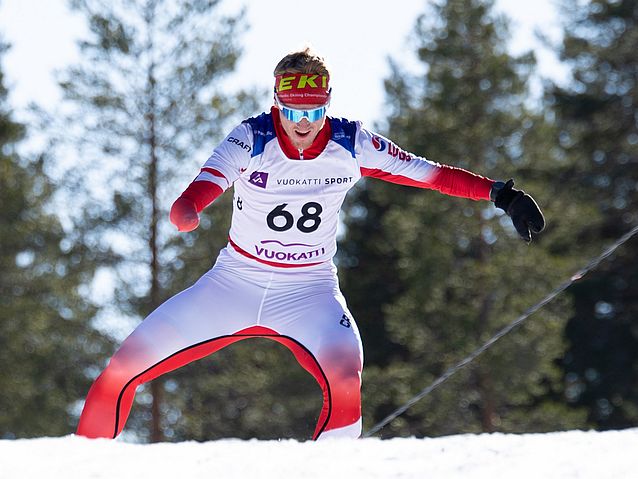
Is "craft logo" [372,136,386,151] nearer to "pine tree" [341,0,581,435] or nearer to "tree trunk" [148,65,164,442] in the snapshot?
"tree trunk" [148,65,164,442]

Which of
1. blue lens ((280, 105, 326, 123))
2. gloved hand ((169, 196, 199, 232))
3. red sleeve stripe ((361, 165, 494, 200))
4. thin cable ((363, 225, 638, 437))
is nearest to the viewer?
gloved hand ((169, 196, 199, 232))

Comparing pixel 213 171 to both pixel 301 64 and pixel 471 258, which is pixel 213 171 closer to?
pixel 301 64

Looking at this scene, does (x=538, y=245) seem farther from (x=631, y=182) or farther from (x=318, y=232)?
(x=318, y=232)

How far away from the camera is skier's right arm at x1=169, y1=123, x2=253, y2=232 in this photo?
4242 millimetres

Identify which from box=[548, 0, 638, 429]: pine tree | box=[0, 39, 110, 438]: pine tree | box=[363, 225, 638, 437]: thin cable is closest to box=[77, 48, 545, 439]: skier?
box=[363, 225, 638, 437]: thin cable

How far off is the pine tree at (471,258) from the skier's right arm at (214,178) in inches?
672

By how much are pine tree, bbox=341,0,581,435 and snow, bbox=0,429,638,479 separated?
60.7 ft

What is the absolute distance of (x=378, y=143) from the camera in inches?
192

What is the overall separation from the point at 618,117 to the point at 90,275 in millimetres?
10576

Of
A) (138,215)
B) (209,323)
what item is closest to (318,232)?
(209,323)

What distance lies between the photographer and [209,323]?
183 inches

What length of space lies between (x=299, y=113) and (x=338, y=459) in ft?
6.89

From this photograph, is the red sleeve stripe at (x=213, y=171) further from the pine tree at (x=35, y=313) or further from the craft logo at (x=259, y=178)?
the pine tree at (x=35, y=313)

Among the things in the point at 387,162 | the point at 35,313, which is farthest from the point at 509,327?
the point at 35,313
